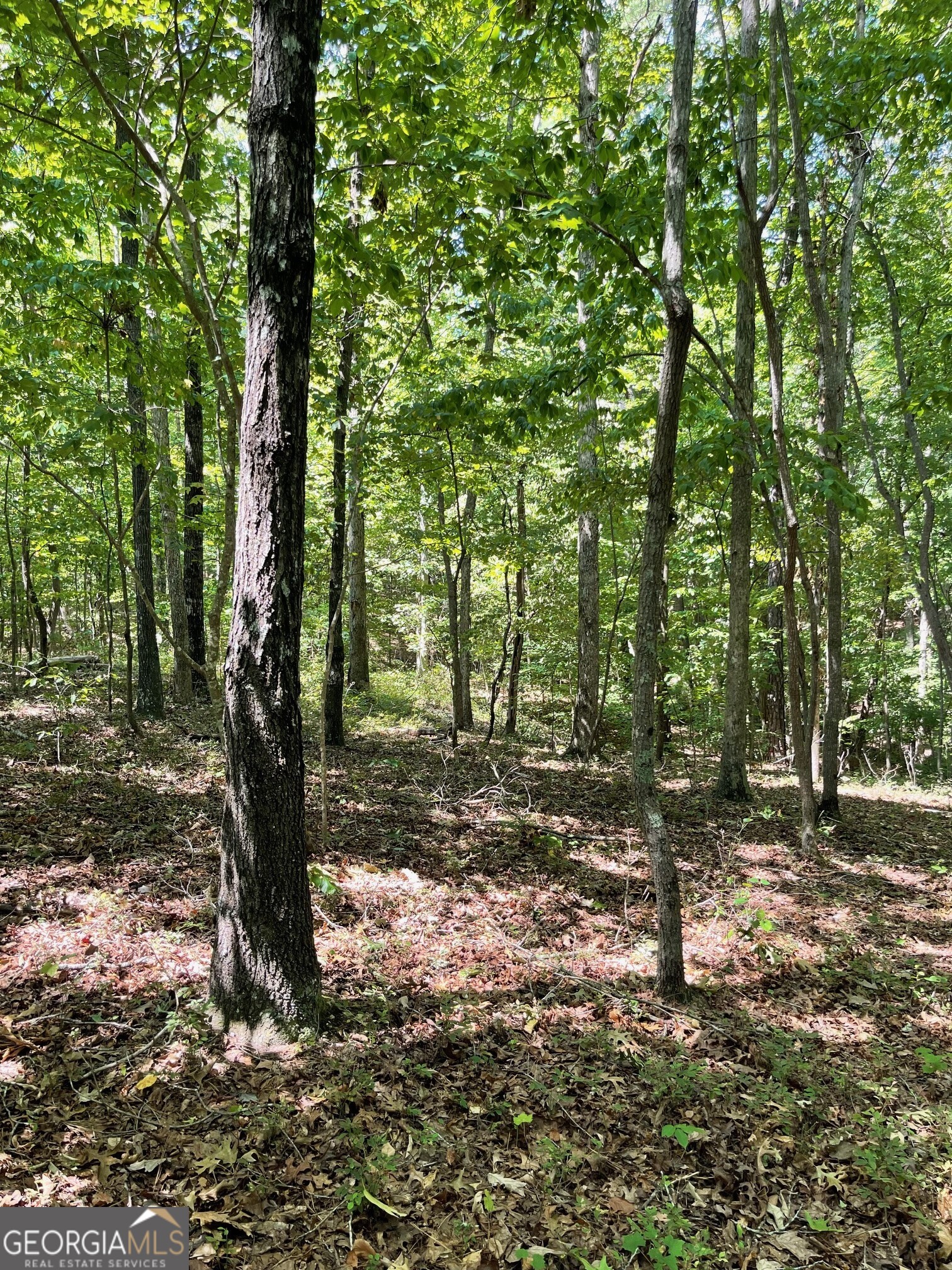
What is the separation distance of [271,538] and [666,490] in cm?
234

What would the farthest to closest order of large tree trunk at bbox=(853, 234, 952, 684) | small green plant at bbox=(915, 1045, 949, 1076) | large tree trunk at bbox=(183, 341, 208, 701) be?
large tree trunk at bbox=(183, 341, 208, 701) < large tree trunk at bbox=(853, 234, 952, 684) < small green plant at bbox=(915, 1045, 949, 1076)

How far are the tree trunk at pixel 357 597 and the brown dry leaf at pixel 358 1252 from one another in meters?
6.03

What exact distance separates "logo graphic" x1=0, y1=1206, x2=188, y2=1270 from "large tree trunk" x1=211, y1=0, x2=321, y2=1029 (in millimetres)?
929

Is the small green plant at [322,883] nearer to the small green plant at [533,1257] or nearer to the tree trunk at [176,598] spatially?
the small green plant at [533,1257]

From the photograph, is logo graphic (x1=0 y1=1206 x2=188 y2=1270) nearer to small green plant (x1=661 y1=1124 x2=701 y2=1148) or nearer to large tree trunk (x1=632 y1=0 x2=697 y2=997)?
small green plant (x1=661 y1=1124 x2=701 y2=1148)

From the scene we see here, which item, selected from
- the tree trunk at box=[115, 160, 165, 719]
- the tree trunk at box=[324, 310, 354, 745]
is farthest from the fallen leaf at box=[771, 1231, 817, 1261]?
the tree trunk at box=[115, 160, 165, 719]

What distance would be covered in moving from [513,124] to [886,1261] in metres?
15.9

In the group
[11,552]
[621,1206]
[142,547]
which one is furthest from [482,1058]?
[11,552]

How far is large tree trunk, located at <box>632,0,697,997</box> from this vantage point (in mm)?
3666

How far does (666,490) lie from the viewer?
3.87m

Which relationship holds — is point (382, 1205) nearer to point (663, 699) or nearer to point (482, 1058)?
point (482, 1058)

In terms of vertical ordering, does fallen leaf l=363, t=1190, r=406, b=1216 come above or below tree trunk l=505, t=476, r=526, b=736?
below

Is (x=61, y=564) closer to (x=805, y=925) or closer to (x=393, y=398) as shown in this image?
(x=393, y=398)

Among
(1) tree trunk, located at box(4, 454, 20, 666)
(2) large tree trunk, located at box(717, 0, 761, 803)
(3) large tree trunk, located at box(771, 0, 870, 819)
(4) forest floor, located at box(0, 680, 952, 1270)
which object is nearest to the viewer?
(4) forest floor, located at box(0, 680, 952, 1270)
